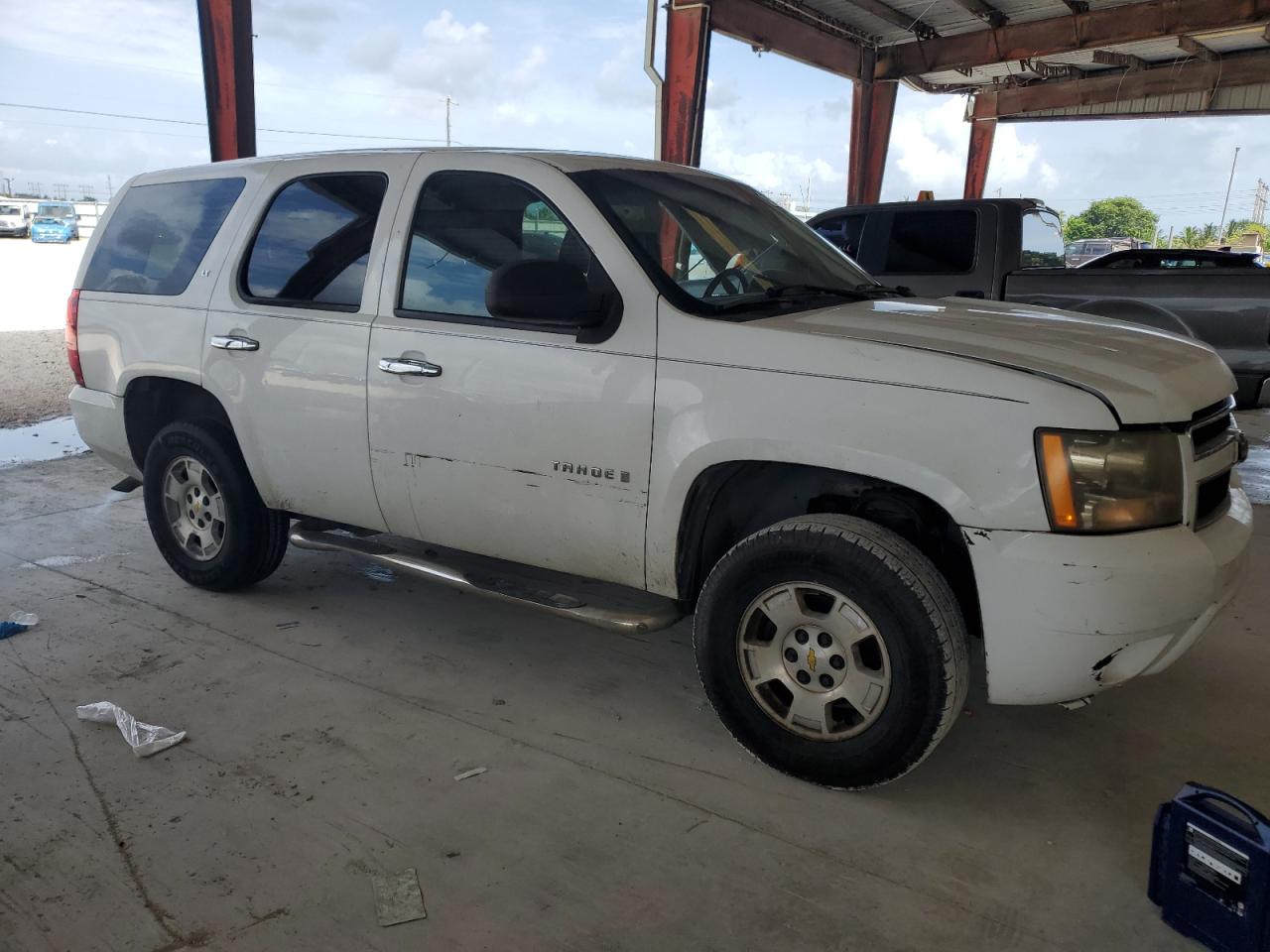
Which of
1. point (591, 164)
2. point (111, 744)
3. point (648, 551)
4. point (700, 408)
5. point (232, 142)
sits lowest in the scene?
point (111, 744)

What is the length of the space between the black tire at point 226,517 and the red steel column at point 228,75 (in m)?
5.00

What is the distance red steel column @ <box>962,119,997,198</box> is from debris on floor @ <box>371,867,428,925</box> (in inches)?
836

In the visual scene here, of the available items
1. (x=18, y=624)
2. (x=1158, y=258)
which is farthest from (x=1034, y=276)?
(x=18, y=624)

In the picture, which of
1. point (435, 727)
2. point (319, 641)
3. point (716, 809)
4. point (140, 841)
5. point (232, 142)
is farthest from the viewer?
point (232, 142)

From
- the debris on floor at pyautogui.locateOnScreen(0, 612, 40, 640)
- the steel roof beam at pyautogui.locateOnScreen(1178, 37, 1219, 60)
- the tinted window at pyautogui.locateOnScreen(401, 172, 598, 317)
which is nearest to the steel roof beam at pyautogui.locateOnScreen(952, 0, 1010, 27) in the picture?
the steel roof beam at pyautogui.locateOnScreen(1178, 37, 1219, 60)

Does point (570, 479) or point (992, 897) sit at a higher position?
point (570, 479)

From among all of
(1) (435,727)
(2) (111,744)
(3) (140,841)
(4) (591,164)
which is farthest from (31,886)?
(4) (591,164)

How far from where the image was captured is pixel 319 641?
3.81 m

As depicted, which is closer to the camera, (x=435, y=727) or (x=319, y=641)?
(x=435, y=727)

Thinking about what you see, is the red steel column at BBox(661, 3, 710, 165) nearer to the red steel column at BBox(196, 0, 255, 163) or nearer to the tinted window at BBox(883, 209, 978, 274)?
the tinted window at BBox(883, 209, 978, 274)

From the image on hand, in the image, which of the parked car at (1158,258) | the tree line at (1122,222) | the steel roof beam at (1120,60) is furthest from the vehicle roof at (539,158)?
the tree line at (1122,222)

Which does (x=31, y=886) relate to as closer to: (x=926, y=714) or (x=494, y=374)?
(x=494, y=374)

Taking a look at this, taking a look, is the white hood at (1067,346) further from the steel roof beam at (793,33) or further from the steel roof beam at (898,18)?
the steel roof beam at (898,18)

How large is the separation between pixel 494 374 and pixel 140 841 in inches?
66.6
